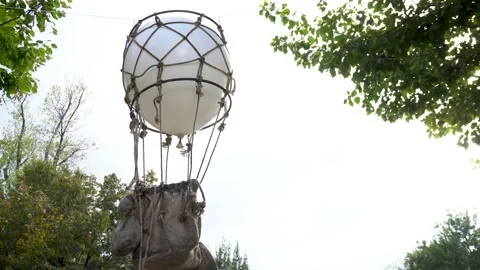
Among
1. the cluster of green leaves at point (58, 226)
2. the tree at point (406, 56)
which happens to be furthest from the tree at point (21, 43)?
the cluster of green leaves at point (58, 226)

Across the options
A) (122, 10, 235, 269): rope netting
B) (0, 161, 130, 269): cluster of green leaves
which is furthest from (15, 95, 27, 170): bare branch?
(122, 10, 235, 269): rope netting

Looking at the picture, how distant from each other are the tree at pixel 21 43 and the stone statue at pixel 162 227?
431cm

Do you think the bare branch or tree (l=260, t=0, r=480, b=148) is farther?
the bare branch

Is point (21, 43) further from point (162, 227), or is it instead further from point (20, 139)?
point (20, 139)

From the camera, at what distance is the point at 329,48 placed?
753 centimetres

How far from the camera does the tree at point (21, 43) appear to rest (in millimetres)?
6340

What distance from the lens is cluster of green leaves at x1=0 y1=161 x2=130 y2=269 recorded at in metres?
14.9

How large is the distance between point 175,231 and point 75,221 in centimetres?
1431

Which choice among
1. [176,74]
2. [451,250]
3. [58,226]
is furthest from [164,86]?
[451,250]

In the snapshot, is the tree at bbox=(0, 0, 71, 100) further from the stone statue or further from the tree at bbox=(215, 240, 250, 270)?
the tree at bbox=(215, 240, 250, 270)

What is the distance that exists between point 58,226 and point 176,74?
1396 cm

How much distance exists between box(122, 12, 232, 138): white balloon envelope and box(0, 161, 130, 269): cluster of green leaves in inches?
504

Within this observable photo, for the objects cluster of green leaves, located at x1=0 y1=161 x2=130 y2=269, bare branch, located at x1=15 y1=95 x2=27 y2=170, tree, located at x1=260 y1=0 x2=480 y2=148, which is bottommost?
tree, located at x1=260 y1=0 x2=480 y2=148

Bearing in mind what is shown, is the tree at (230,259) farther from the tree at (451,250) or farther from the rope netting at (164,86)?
the rope netting at (164,86)
